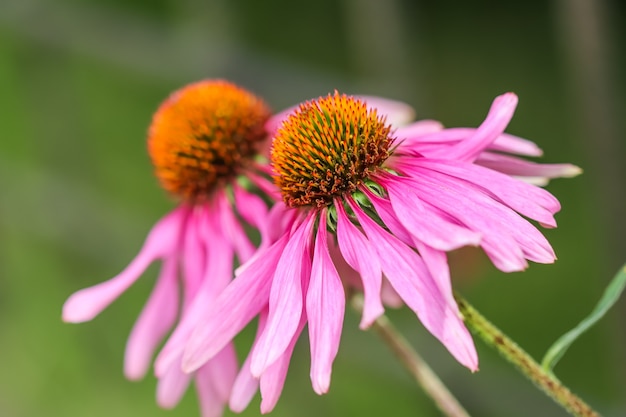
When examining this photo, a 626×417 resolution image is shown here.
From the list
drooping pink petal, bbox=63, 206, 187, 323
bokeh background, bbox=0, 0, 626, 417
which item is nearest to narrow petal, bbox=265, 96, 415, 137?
drooping pink petal, bbox=63, 206, 187, 323

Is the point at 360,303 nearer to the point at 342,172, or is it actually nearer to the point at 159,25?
the point at 342,172

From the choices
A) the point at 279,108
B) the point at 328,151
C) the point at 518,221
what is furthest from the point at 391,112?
the point at 279,108

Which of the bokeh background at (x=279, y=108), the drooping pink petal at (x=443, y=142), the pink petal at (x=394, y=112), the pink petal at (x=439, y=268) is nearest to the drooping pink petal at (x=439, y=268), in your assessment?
the pink petal at (x=439, y=268)

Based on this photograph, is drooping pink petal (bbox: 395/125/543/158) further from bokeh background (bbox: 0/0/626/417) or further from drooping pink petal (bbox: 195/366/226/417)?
bokeh background (bbox: 0/0/626/417)

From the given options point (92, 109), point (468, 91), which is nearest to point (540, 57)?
point (468, 91)

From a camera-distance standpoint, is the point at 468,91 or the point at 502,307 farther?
the point at 468,91

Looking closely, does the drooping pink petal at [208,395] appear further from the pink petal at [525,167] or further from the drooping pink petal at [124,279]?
the pink petal at [525,167]

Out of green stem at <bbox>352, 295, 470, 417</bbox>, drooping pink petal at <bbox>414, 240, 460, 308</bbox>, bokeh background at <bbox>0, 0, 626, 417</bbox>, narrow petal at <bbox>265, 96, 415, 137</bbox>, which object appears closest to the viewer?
drooping pink petal at <bbox>414, 240, 460, 308</bbox>
